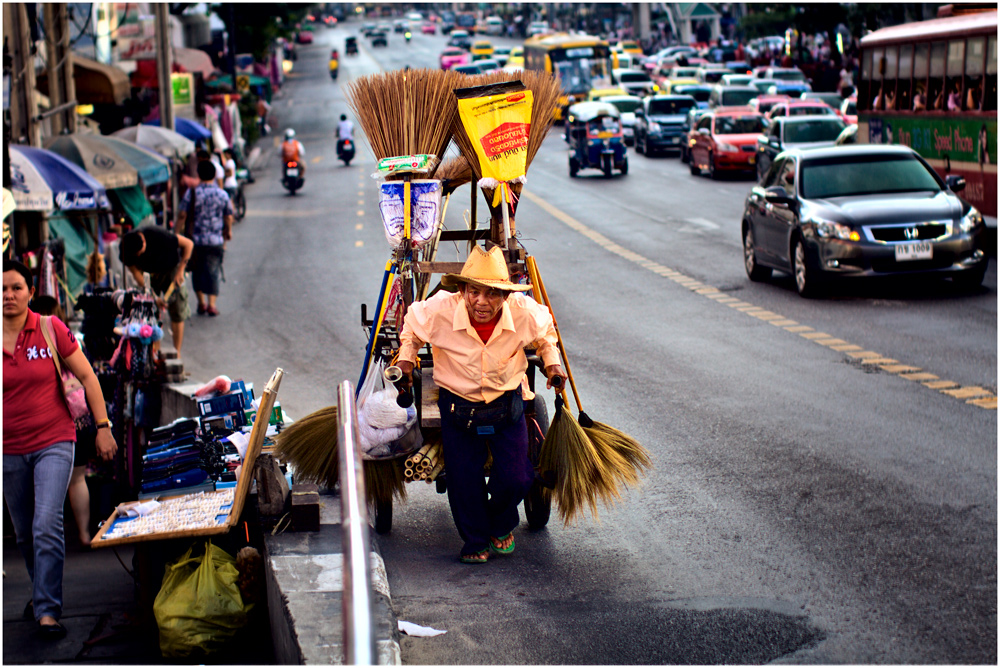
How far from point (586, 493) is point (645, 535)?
2.46 feet

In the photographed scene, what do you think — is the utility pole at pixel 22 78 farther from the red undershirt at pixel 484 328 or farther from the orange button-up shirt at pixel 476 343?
the red undershirt at pixel 484 328

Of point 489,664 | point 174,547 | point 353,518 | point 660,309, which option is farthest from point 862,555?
point 660,309

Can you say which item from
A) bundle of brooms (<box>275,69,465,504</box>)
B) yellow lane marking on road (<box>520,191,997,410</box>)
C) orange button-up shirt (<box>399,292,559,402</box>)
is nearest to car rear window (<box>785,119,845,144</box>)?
yellow lane marking on road (<box>520,191,997,410</box>)

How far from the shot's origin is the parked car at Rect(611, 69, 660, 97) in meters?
53.0

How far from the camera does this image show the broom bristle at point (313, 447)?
6777 millimetres

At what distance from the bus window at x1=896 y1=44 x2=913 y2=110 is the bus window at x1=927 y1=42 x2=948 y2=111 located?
0.85m

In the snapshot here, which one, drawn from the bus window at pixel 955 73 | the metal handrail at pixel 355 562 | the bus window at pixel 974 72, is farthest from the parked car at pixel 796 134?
the metal handrail at pixel 355 562

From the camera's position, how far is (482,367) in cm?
612

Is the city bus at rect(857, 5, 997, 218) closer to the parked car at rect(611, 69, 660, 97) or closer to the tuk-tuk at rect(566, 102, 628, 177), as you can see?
the tuk-tuk at rect(566, 102, 628, 177)

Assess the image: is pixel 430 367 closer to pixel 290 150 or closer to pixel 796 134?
pixel 796 134

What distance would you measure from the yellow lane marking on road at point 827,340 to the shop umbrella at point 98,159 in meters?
7.29

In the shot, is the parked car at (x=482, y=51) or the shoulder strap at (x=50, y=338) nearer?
the shoulder strap at (x=50, y=338)

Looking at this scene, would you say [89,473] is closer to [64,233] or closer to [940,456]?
[940,456]

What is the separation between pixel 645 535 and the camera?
22.8 ft
